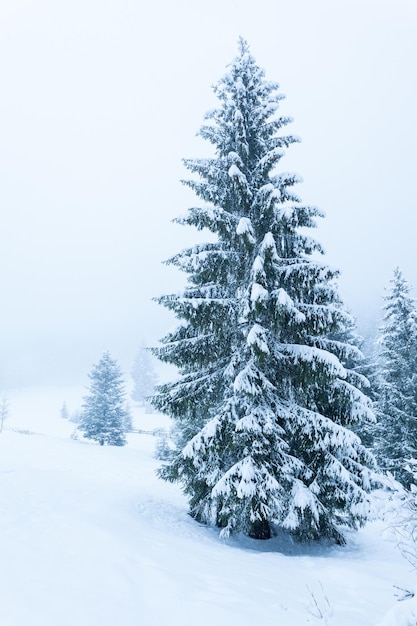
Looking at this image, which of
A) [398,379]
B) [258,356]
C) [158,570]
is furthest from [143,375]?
[158,570]

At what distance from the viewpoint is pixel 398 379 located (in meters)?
19.1

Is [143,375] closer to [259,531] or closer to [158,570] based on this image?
[259,531]

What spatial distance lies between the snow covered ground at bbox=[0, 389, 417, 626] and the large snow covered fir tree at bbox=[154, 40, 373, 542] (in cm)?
108

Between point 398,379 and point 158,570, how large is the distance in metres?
17.3

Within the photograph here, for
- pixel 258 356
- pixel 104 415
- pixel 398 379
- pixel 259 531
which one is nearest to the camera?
pixel 258 356

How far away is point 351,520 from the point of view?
32.0 feet

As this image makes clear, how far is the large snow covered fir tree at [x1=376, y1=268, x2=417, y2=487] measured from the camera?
1836cm

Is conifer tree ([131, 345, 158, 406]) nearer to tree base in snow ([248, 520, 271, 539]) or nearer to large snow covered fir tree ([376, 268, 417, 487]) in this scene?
large snow covered fir tree ([376, 268, 417, 487])

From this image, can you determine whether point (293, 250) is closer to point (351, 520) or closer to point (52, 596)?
point (351, 520)

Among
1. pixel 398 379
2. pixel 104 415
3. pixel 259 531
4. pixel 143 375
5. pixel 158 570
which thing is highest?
pixel 143 375

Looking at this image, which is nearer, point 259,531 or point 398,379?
point 259,531

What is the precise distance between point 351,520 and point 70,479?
882 centimetres

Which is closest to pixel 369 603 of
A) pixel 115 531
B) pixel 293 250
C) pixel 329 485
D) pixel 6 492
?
pixel 329 485

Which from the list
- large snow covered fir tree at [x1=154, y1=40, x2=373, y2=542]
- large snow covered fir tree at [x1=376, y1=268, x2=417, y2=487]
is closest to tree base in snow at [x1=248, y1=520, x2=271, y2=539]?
large snow covered fir tree at [x1=154, y1=40, x2=373, y2=542]
